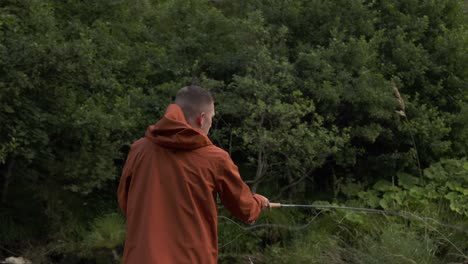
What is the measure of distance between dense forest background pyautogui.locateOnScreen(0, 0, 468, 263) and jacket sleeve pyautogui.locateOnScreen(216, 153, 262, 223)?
2.88 m

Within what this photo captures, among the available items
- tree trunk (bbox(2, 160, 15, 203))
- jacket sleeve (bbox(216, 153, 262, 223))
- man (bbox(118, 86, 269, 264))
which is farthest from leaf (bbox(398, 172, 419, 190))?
man (bbox(118, 86, 269, 264))

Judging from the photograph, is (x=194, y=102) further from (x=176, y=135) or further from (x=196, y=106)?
(x=176, y=135)

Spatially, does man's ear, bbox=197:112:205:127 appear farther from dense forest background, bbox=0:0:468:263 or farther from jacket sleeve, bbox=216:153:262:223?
dense forest background, bbox=0:0:468:263

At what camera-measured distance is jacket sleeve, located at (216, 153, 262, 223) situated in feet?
13.5

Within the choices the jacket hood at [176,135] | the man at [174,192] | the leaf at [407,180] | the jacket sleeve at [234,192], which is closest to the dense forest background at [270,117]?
the leaf at [407,180]

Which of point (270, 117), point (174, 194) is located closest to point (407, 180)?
point (270, 117)

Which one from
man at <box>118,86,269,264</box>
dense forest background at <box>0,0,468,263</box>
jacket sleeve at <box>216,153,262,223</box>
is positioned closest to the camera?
man at <box>118,86,269,264</box>

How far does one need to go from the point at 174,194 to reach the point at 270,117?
4.15 meters

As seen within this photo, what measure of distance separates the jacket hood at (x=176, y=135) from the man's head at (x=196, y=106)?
10 cm

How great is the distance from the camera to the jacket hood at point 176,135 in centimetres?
399

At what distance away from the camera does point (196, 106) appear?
13.8 ft

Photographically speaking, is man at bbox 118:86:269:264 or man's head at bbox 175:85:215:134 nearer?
man at bbox 118:86:269:264

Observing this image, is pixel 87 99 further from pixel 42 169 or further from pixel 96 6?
pixel 96 6

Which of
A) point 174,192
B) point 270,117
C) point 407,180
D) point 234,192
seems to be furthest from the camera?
point 407,180
